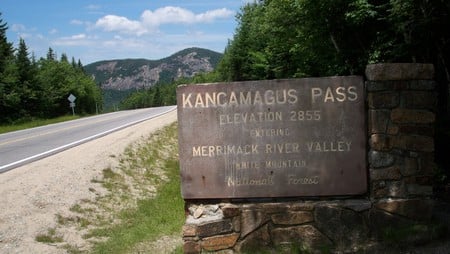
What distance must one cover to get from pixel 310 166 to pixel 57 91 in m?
56.6

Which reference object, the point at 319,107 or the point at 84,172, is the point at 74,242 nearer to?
the point at 84,172

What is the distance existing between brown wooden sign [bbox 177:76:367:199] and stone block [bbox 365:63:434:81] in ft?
0.86

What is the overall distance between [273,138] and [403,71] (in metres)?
1.75

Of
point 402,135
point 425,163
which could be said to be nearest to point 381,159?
point 402,135

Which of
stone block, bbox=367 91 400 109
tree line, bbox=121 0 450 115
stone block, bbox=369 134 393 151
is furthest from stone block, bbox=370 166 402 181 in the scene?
tree line, bbox=121 0 450 115

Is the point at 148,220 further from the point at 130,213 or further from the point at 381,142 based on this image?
the point at 381,142

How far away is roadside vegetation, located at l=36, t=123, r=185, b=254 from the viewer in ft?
23.3

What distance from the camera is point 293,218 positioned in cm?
577

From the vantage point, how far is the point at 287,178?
231 inches

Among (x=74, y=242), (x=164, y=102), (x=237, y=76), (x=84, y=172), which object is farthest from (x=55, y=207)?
(x=164, y=102)

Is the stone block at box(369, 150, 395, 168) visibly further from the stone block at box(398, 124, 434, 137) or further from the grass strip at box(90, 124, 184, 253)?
the grass strip at box(90, 124, 184, 253)

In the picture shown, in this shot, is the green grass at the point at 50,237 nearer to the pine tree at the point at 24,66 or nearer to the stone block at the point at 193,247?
the stone block at the point at 193,247

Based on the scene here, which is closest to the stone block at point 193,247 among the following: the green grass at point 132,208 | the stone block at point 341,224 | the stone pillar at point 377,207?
the stone pillar at point 377,207

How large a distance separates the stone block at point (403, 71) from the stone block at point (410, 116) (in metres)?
0.40
